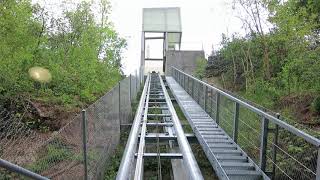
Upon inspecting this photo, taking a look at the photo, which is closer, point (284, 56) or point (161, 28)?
point (284, 56)

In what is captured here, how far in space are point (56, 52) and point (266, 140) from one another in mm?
12932

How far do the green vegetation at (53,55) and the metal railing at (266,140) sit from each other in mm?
6680

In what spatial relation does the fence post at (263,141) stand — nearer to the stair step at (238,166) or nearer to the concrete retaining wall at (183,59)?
the stair step at (238,166)

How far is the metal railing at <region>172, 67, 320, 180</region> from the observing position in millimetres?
4910

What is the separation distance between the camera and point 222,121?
798cm

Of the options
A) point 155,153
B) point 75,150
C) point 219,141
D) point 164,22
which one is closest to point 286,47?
point 219,141

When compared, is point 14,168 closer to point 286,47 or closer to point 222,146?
point 222,146

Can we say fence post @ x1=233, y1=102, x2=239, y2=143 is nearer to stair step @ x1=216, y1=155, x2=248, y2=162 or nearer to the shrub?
stair step @ x1=216, y1=155, x2=248, y2=162

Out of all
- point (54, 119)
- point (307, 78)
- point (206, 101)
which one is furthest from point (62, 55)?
point (307, 78)

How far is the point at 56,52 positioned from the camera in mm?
16250

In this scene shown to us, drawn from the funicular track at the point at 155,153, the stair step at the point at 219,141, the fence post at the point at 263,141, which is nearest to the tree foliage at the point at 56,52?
the funicular track at the point at 155,153

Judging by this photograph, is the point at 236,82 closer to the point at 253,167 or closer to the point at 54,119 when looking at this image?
the point at 54,119

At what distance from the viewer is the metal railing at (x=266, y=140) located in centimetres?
491

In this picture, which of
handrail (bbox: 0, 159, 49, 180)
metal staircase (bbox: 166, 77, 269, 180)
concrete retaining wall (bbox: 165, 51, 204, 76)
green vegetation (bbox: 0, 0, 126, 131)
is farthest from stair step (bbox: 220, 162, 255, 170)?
concrete retaining wall (bbox: 165, 51, 204, 76)
